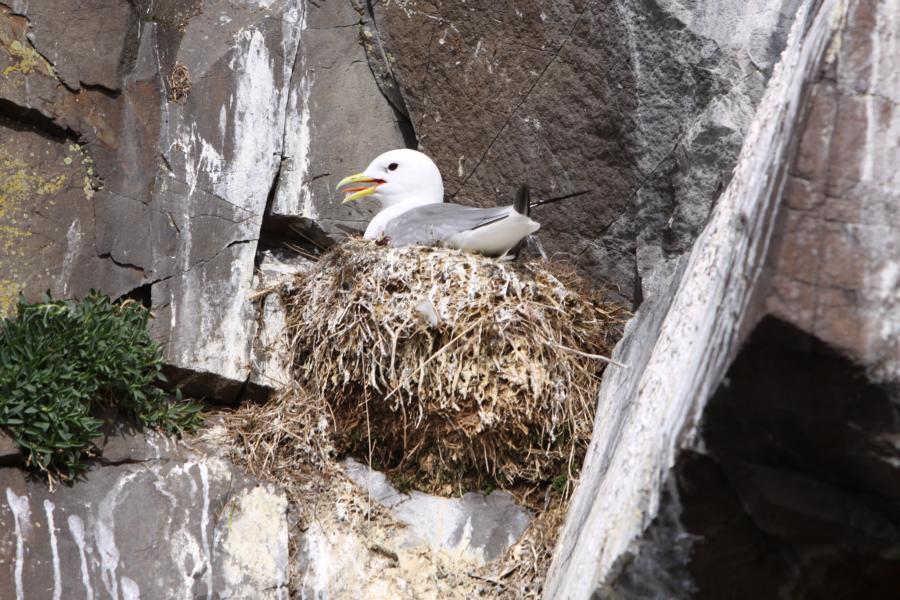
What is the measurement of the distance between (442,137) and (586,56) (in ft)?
3.21

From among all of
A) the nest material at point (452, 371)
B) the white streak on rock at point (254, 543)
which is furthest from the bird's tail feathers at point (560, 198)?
the white streak on rock at point (254, 543)

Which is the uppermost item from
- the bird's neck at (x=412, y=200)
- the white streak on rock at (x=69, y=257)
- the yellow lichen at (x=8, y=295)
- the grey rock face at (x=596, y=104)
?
the grey rock face at (x=596, y=104)

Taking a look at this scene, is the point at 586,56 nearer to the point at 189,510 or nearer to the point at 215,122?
the point at 215,122

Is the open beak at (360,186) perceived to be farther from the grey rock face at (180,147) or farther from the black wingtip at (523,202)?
the black wingtip at (523,202)

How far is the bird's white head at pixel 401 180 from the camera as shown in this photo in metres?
5.26

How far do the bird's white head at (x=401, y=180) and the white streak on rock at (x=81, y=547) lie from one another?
2.09 m

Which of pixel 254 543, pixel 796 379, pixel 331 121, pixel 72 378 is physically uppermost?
pixel 331 121

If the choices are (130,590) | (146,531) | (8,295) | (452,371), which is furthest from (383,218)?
(130,590)

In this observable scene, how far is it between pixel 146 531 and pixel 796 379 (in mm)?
2814

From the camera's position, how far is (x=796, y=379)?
2.14 metres

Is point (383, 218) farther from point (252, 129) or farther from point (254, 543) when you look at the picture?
point (254, 543)

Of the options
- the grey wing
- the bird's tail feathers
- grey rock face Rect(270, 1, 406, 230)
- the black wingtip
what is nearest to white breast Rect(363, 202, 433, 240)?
the grey wing

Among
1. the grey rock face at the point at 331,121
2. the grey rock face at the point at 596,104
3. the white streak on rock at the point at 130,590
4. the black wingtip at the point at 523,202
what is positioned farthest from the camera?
the grey rock face at the point at 331,121

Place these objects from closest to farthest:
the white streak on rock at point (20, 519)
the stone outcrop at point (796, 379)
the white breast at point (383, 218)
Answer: the stone outcrop at point (796, 379) < the white streak on rock at point (20, 519) < the white breast at point (383, 218)
